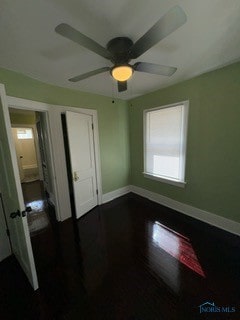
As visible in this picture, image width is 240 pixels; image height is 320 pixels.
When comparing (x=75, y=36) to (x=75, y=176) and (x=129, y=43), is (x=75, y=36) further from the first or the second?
(x=75, y=176)

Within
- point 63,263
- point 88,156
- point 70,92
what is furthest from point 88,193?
point 70,92

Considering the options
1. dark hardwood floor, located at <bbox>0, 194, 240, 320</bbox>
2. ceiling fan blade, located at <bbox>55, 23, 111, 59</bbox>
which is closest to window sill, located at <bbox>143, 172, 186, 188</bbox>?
dark hardwood floor, located at <bbox>0, 194, 240, 320</bbox>

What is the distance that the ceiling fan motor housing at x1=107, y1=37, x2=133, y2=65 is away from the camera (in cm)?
133

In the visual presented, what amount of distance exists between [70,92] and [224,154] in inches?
109

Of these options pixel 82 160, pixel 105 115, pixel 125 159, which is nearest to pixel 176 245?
pixel 82 160

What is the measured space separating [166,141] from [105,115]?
1.44 metres

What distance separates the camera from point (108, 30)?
49.6 inches

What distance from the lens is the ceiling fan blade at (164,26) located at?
83cm

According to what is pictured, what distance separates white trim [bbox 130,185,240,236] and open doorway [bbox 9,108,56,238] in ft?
7.07

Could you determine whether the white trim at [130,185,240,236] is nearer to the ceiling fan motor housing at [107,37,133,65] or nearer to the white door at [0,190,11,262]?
the ceiling fan motor housing at [107,37,133,65]

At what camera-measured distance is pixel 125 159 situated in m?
3.73

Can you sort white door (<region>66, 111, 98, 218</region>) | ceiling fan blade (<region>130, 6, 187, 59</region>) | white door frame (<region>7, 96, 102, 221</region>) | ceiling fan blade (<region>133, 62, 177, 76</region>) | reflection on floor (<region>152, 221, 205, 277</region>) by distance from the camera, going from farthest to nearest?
white door (<region>66, 111, 98, 218</region>)
white door frame (<region>7, 96, 102, 221</region>)
reflection on floor (<region>152, 221, 205, 277</region>)
ceiling fan blade (<region>133, 62, 177, 76</region>)
ceiling fan blade (<region>130, 6, 187, 59</region>)

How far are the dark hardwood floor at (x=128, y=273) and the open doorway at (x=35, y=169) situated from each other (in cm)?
55

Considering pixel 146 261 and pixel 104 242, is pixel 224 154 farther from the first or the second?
pixel 104 242
